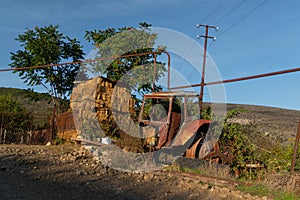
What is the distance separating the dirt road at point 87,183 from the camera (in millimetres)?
6539

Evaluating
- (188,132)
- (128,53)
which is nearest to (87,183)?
(188,132)

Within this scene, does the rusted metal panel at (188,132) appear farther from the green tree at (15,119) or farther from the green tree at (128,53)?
the green tree at (15,119)

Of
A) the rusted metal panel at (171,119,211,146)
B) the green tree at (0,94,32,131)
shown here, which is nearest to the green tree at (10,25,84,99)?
the green tree at (0,94,32,131)

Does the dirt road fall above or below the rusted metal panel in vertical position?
below

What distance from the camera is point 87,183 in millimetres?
7484

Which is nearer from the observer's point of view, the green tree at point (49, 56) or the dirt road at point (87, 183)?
the dirt road at point (87, 183)

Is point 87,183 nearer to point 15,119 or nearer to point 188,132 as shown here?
point 188,132

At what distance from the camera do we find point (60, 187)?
6.95 metres

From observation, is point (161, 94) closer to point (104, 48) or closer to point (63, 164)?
point (63, 164)

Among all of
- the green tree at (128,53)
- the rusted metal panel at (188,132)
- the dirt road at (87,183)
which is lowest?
the dirt road at (87,183)

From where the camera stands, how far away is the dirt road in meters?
6.54

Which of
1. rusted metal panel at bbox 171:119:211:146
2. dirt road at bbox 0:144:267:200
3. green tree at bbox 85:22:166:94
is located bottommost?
dirt road at bbox 0:144:267:200

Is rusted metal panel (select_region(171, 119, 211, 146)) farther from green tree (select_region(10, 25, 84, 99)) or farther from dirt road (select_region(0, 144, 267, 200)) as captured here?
green tree (select_region(10, 25, 84, 99))

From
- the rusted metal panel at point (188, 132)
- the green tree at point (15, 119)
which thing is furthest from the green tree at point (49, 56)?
the rusted metal panel at point (188, 132)
